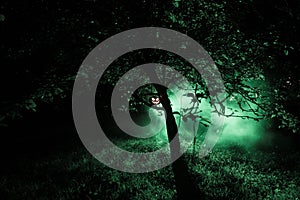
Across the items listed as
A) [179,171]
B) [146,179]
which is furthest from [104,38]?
[146,179]

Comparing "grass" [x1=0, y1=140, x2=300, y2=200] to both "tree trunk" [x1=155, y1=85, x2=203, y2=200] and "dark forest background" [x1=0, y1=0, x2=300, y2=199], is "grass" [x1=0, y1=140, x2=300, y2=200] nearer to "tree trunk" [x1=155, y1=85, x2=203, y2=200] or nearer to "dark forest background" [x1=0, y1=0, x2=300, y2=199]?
"dark forest background" [x1=0, y1=0, x2=300, y2=199]

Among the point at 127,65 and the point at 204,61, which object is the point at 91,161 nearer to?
the point at 127,65

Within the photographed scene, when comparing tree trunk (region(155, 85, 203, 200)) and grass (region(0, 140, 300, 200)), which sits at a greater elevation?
tree trunk (region(155, 85, 203, 200))

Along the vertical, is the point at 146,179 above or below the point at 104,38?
below

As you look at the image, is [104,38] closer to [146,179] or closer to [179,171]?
[179,171]

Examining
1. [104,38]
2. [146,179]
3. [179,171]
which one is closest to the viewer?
[104,38]

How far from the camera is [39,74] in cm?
830

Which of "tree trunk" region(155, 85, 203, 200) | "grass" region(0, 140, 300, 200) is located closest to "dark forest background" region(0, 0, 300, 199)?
"grass" region(0, 140, 300, 200)

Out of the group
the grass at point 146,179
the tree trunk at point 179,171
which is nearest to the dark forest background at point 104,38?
the grass at point 146,179

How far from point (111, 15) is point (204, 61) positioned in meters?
3.14

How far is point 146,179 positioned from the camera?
11.5m

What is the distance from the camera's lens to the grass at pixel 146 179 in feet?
33.8

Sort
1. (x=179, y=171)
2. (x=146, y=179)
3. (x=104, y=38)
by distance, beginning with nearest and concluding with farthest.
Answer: (x=104, y=38), (x=179, y=171), (x=146, y=179)

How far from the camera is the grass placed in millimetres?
10305
